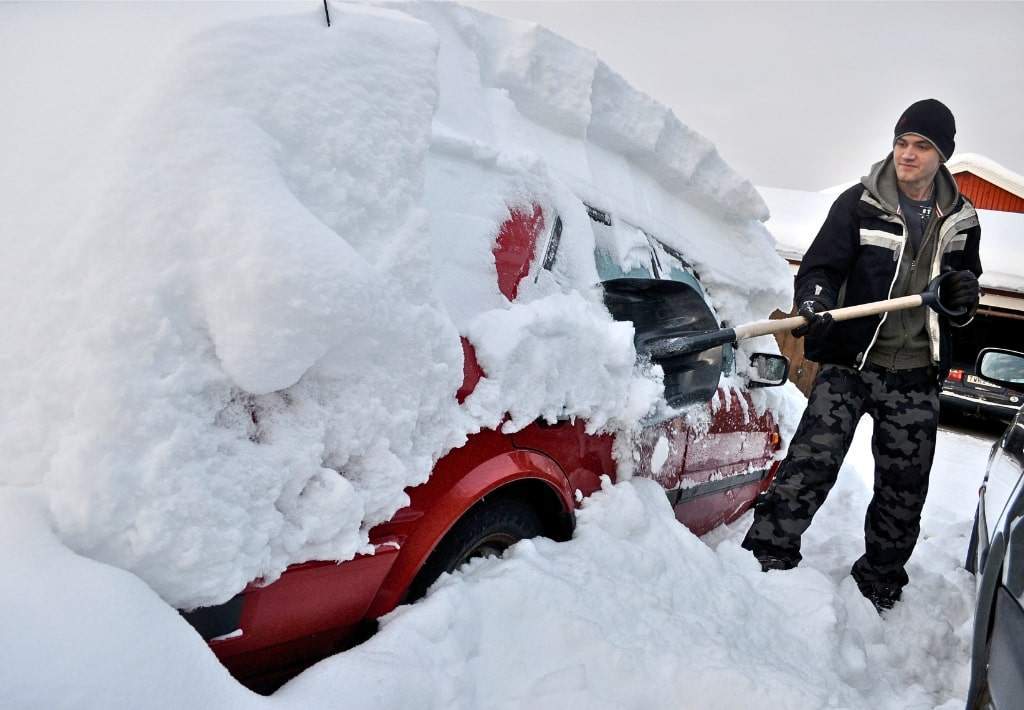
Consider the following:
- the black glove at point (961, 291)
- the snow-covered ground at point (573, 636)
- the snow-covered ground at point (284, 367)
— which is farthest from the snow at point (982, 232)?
the snow-covered ground at point (284, 367)

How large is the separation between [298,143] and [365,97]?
224 millimetres

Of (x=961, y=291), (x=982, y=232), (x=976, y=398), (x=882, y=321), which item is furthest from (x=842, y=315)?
(x=982, y=232)

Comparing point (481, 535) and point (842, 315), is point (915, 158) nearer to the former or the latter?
point (842, 315)

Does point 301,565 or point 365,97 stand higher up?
point 365,97

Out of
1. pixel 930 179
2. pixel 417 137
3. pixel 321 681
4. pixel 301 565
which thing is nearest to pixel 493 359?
pixel 417 137

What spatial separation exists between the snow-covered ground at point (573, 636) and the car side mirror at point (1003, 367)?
104 cm

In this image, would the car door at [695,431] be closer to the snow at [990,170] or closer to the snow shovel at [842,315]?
the snow shovel at [842,315]

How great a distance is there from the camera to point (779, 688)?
178 centimetres

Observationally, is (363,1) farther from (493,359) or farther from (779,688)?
(779,688)

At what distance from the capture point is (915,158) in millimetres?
3062

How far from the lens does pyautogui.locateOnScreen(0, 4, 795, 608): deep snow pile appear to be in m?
1.12

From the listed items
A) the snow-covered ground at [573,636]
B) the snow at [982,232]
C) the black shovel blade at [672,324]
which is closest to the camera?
the snow-covered ground at [573,636]

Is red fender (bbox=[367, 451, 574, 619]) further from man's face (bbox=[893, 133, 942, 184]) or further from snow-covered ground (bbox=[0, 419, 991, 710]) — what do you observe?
man's face (bbox=[893, 133, 942, 184])

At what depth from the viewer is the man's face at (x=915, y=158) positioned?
304 centimetres
